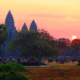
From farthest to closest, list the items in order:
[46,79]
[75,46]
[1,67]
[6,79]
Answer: [75,46] → [1,67] → [46,79] → [6,79]

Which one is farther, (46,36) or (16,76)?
(46,36)

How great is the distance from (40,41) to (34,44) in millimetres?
2583

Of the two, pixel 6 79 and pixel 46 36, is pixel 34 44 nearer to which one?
pixel 46 36

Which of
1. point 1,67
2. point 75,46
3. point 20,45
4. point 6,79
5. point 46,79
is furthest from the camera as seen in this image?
point 75,46

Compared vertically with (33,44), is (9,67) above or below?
below

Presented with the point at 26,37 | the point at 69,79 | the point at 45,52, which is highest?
the point at 26,37

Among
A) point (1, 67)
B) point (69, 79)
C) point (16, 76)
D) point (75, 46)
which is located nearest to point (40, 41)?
point (1, 67)

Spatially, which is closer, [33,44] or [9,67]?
[9,67]

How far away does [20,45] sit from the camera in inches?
2360

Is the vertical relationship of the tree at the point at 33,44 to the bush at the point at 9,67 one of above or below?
above

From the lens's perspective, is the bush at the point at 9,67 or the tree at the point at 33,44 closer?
the bush at the point at 9,67

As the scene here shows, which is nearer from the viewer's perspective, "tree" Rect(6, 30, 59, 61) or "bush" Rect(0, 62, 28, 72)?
"bush" Rect(0, 62, 28, 72)

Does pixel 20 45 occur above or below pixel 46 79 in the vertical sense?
above

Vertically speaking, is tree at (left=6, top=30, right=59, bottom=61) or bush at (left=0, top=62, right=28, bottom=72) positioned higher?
tree at (left=6, top=30, right=59, bottom=61)
